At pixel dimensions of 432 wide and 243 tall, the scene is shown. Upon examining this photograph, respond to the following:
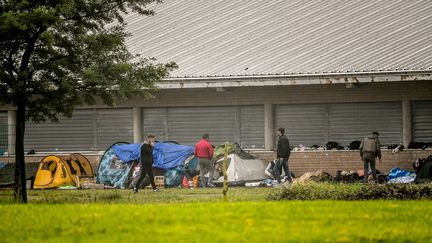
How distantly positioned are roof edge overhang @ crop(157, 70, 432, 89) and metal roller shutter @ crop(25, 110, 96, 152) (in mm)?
4752

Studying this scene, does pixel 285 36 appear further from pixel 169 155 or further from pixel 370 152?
pixel 370 152

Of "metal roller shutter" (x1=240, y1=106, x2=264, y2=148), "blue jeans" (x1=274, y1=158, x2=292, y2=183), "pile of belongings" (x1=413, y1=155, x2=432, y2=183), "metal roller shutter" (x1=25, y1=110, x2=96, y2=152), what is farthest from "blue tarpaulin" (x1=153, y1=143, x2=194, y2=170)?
"pile of belongings" (x1=413, y1=155, x2=432, y2=183)

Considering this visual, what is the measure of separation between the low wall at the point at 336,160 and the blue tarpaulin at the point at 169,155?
2.64 meters

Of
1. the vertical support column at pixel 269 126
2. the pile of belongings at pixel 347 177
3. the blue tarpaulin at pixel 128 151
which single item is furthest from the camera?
the vertical support column at pixel 269 126

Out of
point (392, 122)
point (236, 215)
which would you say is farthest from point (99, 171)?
point (236, 215)

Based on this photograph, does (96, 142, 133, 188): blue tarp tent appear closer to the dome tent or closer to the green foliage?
the dome tent

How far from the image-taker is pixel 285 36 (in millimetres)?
39281

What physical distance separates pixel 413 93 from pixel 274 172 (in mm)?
5398

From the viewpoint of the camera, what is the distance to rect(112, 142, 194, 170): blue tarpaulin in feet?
117

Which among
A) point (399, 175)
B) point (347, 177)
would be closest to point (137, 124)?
point (347, 177)

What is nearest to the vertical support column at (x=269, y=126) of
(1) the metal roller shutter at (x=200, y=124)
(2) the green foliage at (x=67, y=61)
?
(1) the metal roller shutter at (x=200, y=124)

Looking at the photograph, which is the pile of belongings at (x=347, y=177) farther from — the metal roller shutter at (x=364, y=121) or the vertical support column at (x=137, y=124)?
the vertical support column at (x=137, y=124)

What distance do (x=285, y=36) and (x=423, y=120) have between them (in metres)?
6.36

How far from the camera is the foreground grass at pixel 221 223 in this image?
1395 cm
